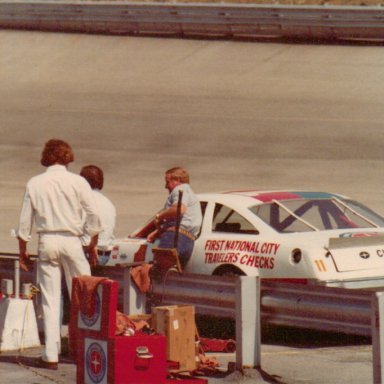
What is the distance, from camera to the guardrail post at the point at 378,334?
8.41m

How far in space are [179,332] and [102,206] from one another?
289cm

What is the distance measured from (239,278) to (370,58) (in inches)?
991

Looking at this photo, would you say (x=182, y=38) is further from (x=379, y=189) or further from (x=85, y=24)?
(x=379, y=189)

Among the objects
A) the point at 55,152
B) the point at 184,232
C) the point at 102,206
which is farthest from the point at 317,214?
the point at 55,152

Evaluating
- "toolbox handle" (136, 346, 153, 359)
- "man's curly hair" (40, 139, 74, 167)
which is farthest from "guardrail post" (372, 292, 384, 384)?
"man's curly hair" (40, 139, 74, 167)

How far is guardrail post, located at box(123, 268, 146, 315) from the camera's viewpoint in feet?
36.9

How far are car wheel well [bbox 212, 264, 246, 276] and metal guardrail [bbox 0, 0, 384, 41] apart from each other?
24252mm

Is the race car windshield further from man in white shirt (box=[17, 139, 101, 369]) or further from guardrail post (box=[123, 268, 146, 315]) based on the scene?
man in white shirt (box=[17, 139, 101, 369])

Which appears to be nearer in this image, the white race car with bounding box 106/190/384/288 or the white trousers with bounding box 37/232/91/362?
the white trousers with bounding box 37/232/91/362

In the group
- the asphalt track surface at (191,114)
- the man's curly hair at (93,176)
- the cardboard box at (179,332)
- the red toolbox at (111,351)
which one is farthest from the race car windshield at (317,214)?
the asphalt track surface at (191,114)

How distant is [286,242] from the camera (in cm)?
1188

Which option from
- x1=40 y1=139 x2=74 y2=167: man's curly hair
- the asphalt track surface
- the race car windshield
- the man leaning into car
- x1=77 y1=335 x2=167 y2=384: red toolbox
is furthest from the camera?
the asphalt track surface

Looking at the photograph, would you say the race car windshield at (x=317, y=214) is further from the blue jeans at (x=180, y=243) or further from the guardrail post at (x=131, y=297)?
the guardrail post at (x=131, y=297)

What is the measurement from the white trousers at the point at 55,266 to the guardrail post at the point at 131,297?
1203 mm
